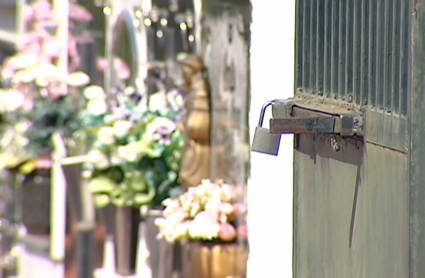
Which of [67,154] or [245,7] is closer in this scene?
[245,7]

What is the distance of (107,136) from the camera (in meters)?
4.10

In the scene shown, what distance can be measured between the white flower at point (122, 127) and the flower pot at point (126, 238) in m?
0.31

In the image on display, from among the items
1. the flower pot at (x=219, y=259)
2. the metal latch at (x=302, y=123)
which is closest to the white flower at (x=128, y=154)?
the flower pot at (x=219, y=259)

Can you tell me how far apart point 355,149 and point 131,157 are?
229 centimetres

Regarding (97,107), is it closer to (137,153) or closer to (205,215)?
(137,153)

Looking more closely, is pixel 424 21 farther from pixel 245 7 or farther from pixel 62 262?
pixel 62 262

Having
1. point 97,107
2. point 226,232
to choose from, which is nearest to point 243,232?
point 226,232

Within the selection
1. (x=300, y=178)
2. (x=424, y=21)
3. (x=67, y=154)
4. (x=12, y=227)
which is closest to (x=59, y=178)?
(x=67, y=154)

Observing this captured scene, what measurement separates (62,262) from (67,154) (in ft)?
→ 1.77

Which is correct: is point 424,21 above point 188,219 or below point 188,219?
above

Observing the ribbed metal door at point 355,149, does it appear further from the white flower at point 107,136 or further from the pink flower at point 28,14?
the pink flower at point 28,14

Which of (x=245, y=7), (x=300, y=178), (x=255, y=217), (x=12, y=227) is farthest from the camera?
(x=12, y=227)

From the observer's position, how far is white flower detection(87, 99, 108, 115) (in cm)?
433

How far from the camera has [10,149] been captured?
4.76m
